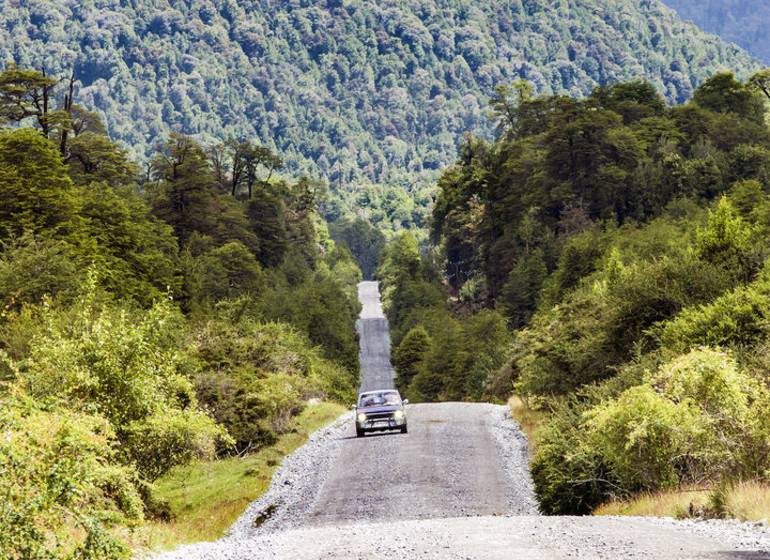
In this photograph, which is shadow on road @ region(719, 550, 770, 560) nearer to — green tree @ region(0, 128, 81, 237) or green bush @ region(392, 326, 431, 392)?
green tree @ region(0, 128, 81, 237)

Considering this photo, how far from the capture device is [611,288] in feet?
119

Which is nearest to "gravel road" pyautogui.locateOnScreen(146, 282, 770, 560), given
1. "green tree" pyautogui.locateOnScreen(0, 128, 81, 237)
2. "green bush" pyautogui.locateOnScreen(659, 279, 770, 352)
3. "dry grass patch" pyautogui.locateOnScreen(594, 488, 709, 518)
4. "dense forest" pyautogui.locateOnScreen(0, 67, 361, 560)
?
"dry grass patch" pyautogui.locateOnScreen(594, 488, 709, 518)

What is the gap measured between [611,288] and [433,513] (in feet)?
57.4

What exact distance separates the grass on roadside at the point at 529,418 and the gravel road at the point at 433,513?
1.79 ft

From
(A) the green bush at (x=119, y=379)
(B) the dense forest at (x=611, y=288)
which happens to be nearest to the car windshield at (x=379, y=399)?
(B) the dense forest at (x=611, y=288)

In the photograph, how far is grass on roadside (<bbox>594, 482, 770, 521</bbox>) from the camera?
14.3 metres

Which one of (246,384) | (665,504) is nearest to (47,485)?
(665,504)

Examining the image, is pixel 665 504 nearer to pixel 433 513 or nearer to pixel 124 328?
pixel 433 513

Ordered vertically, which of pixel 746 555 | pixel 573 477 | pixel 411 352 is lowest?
pixel 411 352

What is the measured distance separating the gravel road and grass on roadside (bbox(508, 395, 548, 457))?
0.54 meters

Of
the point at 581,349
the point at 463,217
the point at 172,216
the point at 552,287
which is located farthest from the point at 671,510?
the point at 463,217

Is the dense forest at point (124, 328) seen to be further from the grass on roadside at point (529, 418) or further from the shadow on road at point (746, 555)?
the grass on roadside at point (529, 418)

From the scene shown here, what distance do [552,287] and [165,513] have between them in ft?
175

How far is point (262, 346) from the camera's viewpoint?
136ft
